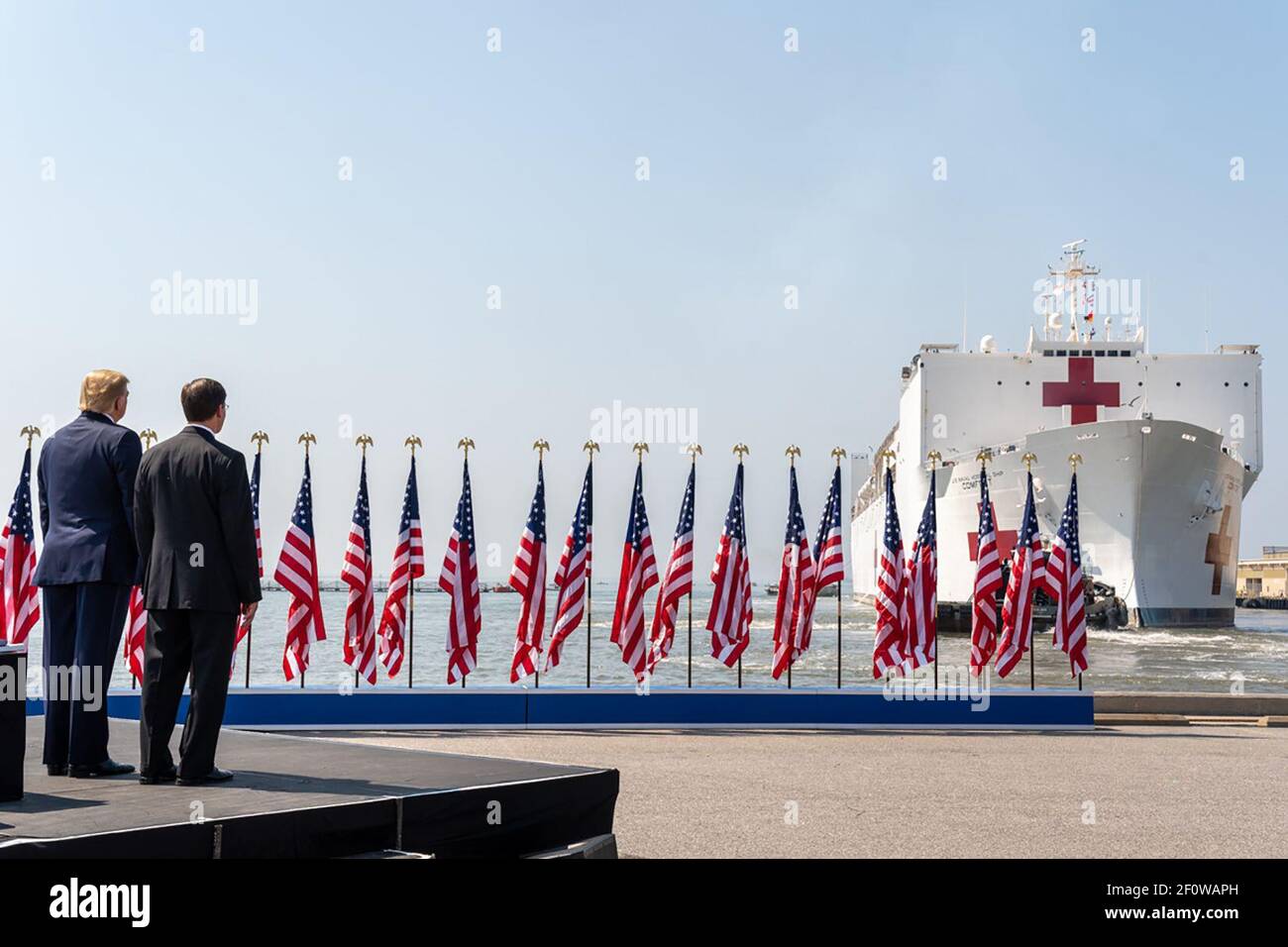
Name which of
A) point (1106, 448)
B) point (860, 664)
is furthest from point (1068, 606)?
point (1106, 448)

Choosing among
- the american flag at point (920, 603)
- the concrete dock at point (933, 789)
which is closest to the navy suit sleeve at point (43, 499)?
the concrete dock at point (933, 789)

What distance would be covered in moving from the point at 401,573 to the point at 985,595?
251 inches

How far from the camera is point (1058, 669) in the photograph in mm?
30312

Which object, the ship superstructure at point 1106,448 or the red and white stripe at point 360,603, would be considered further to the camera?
the ship superstructure at point 1106,448

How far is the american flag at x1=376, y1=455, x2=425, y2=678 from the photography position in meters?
14.1

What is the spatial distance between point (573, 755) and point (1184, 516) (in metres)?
36.4

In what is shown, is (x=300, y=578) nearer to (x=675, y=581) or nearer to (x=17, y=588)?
(x=17, y=588)

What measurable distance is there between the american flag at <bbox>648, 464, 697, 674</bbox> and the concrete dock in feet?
5.70

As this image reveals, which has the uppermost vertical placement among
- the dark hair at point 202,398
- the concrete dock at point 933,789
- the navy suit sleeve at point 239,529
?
the dark hair at point 202,398

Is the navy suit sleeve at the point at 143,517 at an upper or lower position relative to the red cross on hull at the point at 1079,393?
lower

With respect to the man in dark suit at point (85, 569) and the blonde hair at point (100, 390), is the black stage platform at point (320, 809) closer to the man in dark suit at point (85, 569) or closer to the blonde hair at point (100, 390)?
the man in dark suit at point (85, 569)

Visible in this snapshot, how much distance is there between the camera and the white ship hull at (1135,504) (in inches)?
1597

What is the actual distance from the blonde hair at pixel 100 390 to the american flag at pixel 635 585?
8.86 metres
